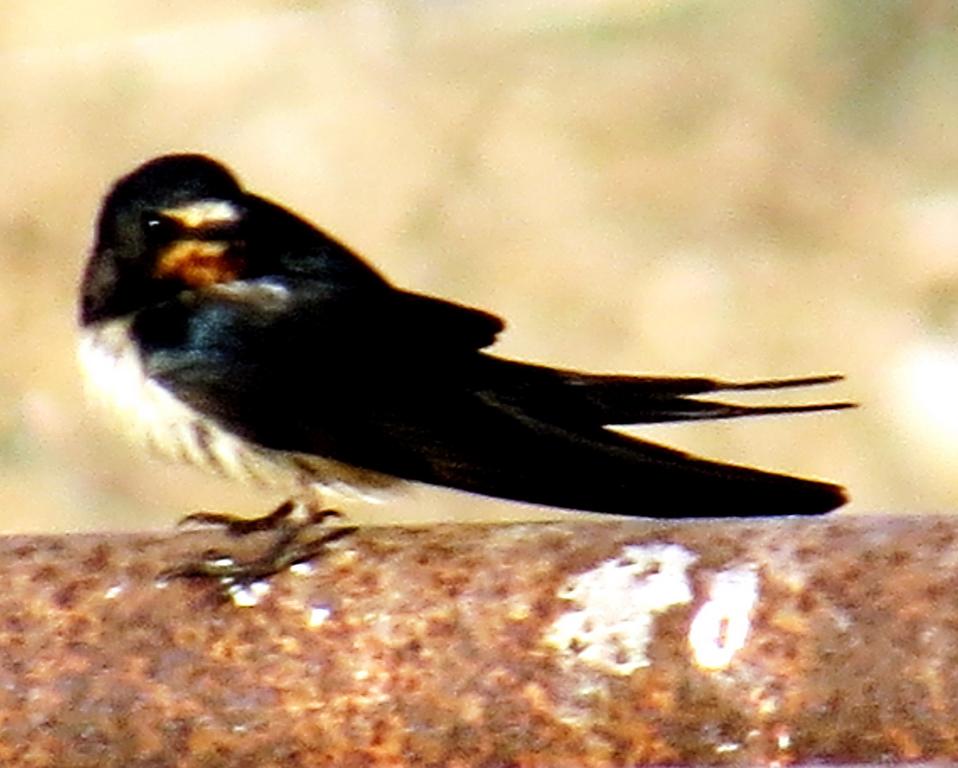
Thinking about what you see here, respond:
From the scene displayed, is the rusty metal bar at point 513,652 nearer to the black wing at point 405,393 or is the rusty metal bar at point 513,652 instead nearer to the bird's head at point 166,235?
the black wing at point 405,393

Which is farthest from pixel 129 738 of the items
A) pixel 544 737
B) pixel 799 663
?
pixel 799 663

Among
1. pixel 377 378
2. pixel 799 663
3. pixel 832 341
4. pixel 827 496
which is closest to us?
pixel 799 663

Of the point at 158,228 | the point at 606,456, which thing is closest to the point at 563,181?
the point at 158,228

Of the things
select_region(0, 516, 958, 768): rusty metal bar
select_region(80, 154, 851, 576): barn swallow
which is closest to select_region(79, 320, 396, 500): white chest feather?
select_region(80, 154, 851, 576): barn swallow

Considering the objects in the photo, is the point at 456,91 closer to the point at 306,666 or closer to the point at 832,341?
the point at 832,341

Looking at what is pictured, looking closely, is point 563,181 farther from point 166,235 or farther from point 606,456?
point 606,456

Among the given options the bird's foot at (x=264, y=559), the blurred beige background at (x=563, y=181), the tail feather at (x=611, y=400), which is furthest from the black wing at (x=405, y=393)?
the blurred beige background at (x=563, y=181)

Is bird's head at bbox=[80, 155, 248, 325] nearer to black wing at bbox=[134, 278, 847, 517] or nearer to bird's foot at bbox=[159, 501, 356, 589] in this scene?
black wing at bbox=[134, 278, 847, 517]
